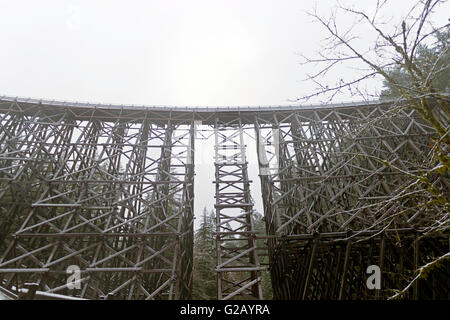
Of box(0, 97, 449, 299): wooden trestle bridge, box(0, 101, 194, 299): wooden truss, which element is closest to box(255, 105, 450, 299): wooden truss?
box(0, 97, 449, 299): wooden trestle bridge

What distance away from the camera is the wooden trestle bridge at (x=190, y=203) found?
8.29 metres

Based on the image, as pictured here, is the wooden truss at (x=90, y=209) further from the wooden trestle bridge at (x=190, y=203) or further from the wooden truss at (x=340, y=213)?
the wooden truss at (x=340, y=213)

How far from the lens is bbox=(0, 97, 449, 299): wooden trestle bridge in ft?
27.2

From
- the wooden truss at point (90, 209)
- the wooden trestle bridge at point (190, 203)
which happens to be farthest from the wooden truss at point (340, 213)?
the wooden truss at point (90, 209)

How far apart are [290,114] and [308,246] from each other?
19.9ft

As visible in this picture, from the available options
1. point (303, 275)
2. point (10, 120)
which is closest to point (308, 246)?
point (303, 275)

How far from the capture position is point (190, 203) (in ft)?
35.7

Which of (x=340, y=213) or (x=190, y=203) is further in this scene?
(x=190, y=203)

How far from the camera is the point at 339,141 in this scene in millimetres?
12117

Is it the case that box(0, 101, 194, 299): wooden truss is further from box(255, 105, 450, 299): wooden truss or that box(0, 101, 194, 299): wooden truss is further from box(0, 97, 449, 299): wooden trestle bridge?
box(255, 105, 450, 299): wooden truss

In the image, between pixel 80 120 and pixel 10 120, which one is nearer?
pixel 10 120

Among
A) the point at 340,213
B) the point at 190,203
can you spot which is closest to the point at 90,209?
the point at 190,203

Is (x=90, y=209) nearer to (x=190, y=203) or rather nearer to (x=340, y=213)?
(x=190, y=203)
